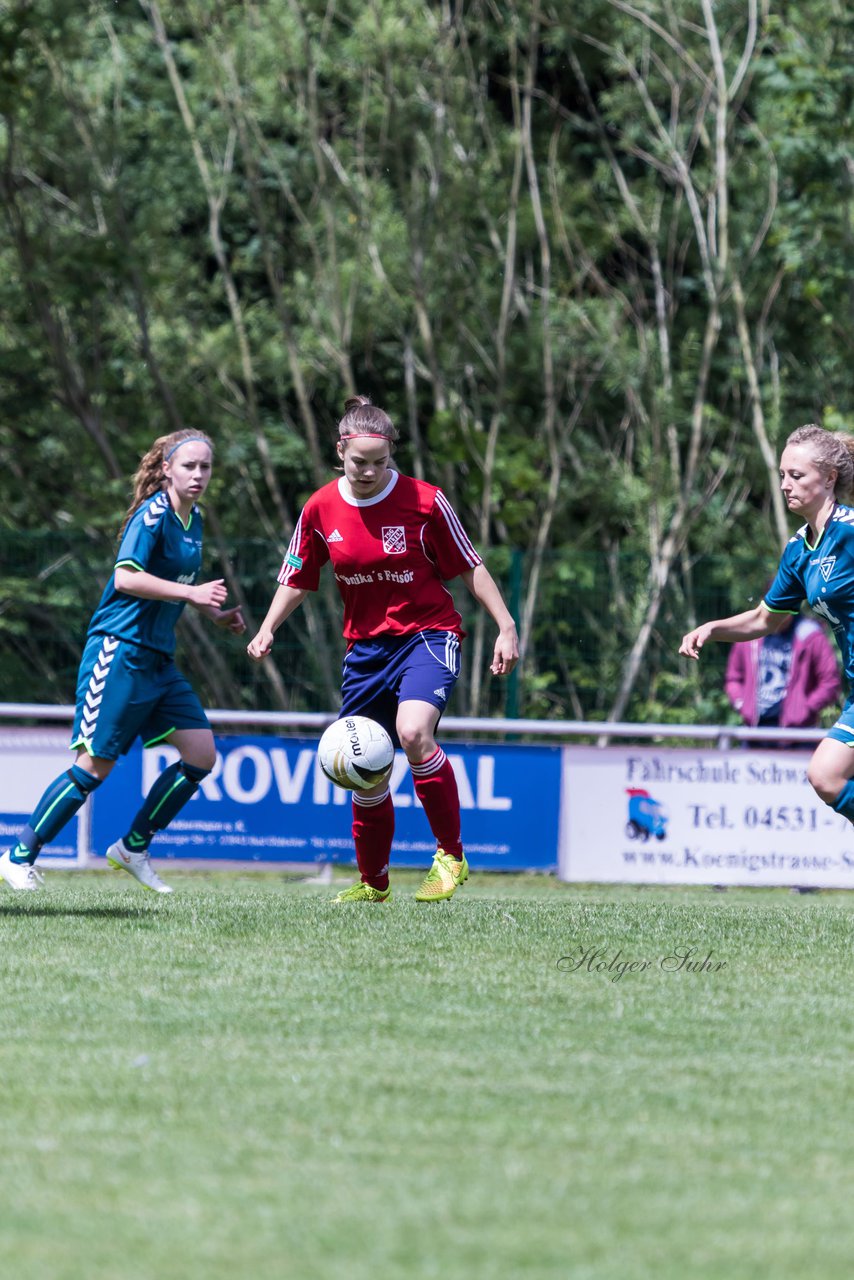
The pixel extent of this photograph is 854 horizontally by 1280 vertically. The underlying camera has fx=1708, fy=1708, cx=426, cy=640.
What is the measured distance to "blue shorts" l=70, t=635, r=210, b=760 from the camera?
23.9ft

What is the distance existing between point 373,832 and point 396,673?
0.73m

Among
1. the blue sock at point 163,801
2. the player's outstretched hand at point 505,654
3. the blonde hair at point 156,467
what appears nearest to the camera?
the player's outstretched hand at point 505,654

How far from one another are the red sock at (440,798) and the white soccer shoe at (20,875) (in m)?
1.64

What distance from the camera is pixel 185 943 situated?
19.8 feet

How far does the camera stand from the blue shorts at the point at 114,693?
7277 millimetres

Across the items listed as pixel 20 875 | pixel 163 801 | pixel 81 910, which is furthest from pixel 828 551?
pixel 20 875

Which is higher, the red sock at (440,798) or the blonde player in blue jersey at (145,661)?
the blonde player in blue jersey at (145,661)

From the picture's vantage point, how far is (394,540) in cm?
716

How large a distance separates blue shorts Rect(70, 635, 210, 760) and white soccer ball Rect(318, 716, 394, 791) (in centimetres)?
84

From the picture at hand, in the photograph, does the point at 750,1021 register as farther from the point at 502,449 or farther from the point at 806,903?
the point at 502,449

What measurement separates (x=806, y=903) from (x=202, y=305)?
34.2 feet

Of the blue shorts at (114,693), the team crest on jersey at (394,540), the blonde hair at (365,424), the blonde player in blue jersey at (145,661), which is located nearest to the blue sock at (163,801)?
the blonde player in blue jersey at (145,661)

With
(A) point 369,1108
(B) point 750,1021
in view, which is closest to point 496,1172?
(A) point 369,1108

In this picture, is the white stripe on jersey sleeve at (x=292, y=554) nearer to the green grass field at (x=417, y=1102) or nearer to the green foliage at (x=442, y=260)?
the green grass field at (x=417, y=1102)
